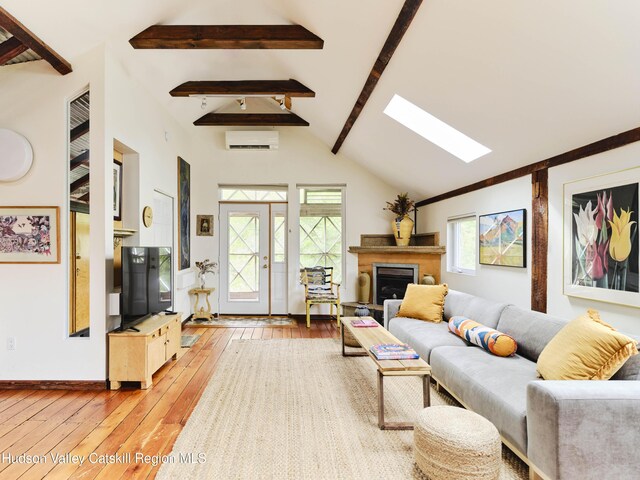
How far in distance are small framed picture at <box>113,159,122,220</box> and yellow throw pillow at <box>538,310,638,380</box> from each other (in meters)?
3.93

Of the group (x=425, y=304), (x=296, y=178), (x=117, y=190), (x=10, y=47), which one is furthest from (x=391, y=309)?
(x=10, y=47)

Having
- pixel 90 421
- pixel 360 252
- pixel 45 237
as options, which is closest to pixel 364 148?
pixel 360 252

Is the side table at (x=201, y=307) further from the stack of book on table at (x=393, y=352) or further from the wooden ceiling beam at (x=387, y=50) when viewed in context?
the stack of book on table at (x=393, y=352)

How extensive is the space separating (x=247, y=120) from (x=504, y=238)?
13.2 feet

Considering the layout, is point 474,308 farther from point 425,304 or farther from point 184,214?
point 184,214

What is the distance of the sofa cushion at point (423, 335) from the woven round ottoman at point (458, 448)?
1.16 meters

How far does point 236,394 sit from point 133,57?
3.34 m

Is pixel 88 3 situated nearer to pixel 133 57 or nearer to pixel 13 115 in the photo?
pixel 133 57

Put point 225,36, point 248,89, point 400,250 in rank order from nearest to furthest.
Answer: point 225,36 < point 248,89 < point 400,250

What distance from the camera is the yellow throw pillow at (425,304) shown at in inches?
154

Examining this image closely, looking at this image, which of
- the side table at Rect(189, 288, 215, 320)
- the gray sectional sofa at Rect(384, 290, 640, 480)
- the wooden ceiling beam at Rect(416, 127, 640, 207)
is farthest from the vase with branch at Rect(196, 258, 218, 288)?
the gray sectional sofa at Rect(384, 290, 640, 480)

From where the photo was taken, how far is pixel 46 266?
10.1 ft

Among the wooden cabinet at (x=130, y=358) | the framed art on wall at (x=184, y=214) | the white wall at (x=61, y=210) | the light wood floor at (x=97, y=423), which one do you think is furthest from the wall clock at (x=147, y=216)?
the light wood floor at (x=97, y=423)

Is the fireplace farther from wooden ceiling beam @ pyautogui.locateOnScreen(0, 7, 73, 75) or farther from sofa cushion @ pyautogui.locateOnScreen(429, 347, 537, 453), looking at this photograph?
wooden ceiling beam @ pyautogui.locateOnScreen(0, 7, 73, 75)
